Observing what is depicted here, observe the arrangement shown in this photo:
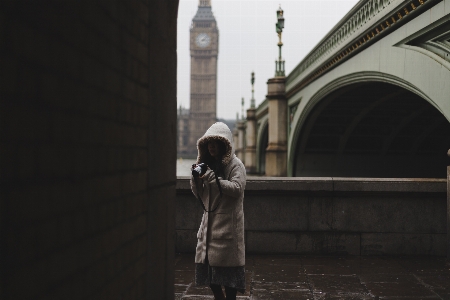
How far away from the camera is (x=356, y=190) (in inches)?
228

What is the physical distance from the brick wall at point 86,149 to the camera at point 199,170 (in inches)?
12.1

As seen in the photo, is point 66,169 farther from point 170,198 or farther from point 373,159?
point 373,159

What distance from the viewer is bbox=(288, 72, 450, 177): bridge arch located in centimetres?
1816

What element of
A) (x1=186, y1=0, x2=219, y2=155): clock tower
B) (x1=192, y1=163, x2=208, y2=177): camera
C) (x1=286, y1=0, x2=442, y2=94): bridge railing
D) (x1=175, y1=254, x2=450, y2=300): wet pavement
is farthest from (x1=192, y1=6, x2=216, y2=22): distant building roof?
(x1=192, y1=163, x2=208, y2=177): camera

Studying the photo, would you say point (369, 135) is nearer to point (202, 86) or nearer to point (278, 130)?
point (278, 130)

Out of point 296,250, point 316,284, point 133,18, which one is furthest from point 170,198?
point 296,250

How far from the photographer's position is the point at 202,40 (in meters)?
124

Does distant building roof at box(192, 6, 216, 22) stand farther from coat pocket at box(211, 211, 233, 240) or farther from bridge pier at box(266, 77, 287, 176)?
coat pocket at box(211, 211, 233, 240)

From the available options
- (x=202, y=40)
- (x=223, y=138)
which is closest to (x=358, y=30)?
(x=223, y=138)

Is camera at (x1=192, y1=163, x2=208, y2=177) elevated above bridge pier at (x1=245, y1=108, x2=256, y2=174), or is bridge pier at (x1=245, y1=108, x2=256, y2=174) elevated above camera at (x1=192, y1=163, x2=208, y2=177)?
bridge pier at (x1=245, y1=108, x2=256, y2=174)

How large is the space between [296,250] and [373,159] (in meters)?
Result: 20.5

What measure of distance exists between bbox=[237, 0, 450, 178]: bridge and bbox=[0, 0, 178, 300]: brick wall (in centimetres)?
573

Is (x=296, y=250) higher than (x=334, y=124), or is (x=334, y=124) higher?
(x=334, y=124)

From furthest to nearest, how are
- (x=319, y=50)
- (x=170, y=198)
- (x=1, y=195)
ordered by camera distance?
(x=319, y=50)
(x=170, y=198)
(x=1, y=195)
